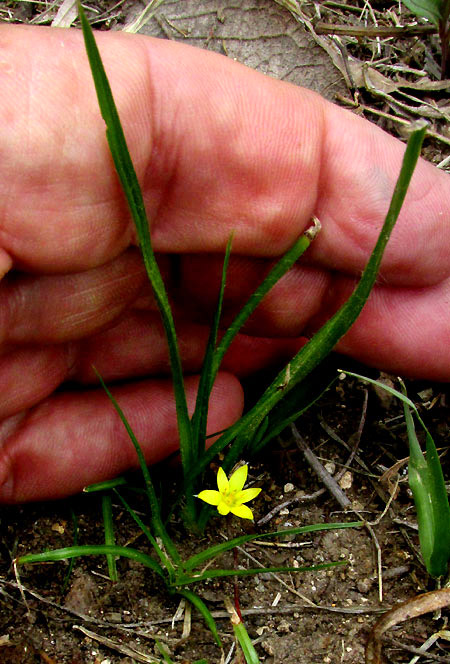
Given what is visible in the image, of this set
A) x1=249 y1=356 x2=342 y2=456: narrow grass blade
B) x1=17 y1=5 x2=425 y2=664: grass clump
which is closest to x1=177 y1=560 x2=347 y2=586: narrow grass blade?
x1=17 y1=5 x2=425 y2=664: grass clump

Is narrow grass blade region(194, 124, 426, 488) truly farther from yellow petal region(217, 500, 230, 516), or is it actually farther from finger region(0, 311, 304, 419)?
finger region(0, 311, 304, 419)

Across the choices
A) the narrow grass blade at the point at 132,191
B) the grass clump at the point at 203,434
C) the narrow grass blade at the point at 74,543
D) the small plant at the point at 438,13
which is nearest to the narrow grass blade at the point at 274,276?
the grass clump at the point at 203,434

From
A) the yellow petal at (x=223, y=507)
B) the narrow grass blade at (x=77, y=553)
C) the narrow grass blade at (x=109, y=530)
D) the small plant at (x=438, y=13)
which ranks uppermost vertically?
the small plant at (x=438, y=13)

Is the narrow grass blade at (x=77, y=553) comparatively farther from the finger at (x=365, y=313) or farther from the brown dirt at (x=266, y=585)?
the finger at (x=365, y=313)

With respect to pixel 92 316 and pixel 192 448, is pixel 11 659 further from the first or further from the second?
pixel 92 316

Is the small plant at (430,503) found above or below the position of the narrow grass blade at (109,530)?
above

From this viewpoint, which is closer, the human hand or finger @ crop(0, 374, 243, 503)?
the human hand

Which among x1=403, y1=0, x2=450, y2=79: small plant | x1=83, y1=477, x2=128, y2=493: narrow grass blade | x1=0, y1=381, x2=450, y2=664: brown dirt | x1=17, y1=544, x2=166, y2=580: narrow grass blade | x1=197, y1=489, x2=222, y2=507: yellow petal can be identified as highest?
x1=403, y1=0, x2=450, y2=79: small plant

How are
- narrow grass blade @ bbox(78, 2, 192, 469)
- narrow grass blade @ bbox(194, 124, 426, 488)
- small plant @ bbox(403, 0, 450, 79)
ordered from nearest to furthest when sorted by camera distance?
narrow grass blade @ bbox(78, 2, 192, 469) → narrow grass blade @ bbox(194, 124, 426, 488) → small plant @ bbox(403, 0, 450, 79)
